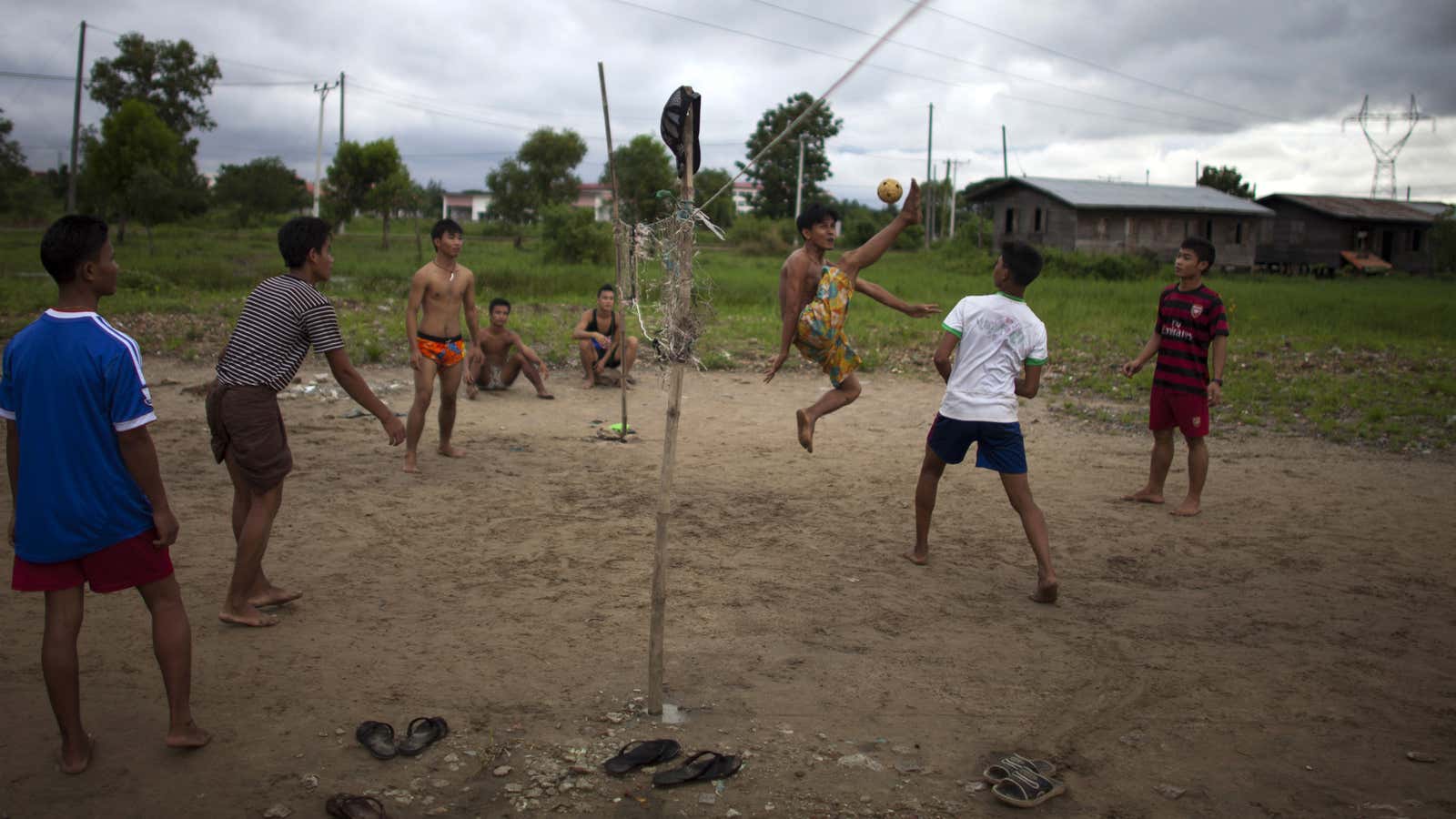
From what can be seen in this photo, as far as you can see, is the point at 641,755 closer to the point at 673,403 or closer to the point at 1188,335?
the point at 673,403

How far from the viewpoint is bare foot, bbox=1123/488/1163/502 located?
690 cm

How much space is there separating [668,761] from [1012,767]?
117 centimetres

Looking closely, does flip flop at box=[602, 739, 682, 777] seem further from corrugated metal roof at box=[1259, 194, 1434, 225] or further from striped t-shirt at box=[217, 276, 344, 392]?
corrugated metal roof at box=[1259, 194, 1434, 225]

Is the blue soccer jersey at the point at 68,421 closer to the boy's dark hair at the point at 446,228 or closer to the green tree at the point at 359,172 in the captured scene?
the boy's dark hair at the point at 446,228

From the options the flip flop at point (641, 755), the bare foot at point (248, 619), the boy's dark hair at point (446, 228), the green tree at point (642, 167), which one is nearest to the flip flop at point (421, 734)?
the flip flop at point (641, 755)

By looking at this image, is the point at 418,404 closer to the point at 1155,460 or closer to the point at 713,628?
the point at 713,628

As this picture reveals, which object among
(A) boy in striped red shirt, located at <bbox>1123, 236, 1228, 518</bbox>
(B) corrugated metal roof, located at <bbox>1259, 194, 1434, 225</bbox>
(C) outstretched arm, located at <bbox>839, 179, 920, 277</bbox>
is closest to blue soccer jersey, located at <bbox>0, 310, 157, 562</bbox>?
(C) outstretched arm, located at <bbox>839, 179, 920, 277</bbox>

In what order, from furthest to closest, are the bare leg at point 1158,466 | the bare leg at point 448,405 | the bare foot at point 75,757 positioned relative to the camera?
the bare leg at point 448,405, the bare leg at point 1158,466, the bare foot at point 75,757

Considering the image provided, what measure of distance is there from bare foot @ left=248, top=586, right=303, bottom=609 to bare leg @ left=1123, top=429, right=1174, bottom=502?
5.62 metres

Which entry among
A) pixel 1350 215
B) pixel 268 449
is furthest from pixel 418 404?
pixel 1350 215

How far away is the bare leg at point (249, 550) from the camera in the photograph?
4.23m

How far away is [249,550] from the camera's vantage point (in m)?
4.23

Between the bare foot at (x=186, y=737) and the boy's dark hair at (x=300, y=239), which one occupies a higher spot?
the boy's dark hair at (x=300, y=239)

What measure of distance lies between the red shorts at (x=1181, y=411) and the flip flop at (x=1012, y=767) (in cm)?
395
